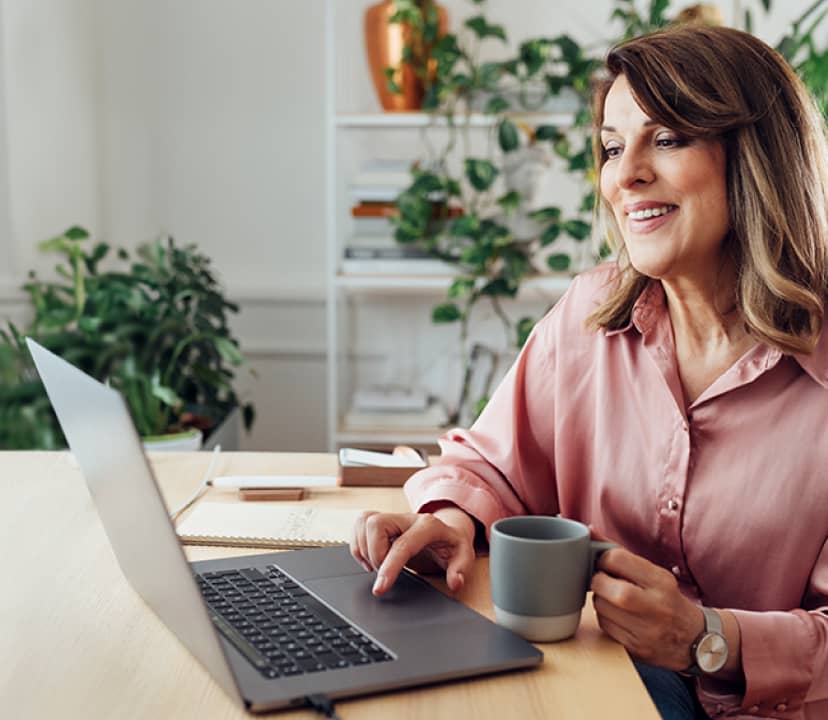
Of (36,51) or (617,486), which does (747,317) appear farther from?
(36,51)

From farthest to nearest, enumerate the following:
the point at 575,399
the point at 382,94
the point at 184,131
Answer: the point at 184,131
the point at 382,94
the point at 575,399

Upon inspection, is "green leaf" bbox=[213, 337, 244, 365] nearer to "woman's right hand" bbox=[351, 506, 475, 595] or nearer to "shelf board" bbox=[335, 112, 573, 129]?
"shelf board" bbox=[335, 112, 573, 129]

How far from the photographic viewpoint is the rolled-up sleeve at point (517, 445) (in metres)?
1.23

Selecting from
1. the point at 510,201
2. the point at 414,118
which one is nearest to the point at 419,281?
the point at 510,201

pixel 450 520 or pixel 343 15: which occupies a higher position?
pixel 343 15

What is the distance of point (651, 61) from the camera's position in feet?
3.72

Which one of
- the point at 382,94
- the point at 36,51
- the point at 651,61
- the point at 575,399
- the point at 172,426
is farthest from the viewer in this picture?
the point at 382,94

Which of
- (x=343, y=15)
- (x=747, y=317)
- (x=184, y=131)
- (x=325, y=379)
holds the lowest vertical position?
(x=325, y=379)

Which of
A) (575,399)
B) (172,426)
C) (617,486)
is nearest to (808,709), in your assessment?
(617,486)

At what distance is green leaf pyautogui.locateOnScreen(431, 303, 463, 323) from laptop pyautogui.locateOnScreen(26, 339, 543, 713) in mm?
1769

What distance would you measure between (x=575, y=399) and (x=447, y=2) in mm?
1925

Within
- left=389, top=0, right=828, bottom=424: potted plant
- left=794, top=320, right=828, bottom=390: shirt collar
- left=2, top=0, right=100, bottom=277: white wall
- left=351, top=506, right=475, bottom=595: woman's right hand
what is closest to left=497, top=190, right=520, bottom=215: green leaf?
left=389, top=0, right=828, bottom=424: potted plant

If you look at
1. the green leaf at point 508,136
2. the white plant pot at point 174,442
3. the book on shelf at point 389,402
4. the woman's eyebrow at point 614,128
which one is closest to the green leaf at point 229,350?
the white plant pot at point 174,442

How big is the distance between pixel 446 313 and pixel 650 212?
1.61 m
